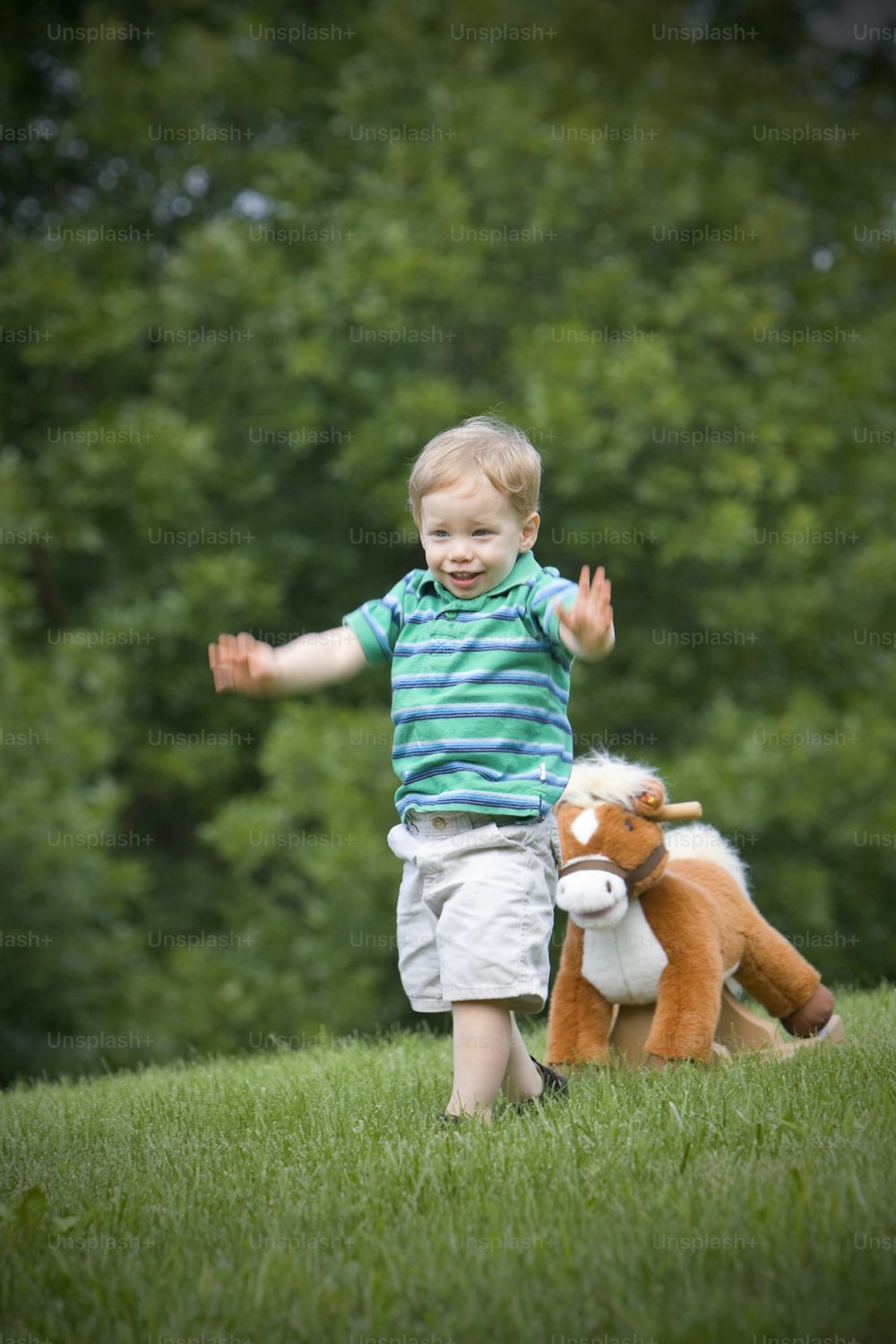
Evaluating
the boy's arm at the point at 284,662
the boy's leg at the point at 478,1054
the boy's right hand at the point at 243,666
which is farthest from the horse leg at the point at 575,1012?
the boy's right hand at the point at 243,666

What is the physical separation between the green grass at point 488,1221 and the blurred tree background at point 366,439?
6.92m

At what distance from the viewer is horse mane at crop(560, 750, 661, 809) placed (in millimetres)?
4223

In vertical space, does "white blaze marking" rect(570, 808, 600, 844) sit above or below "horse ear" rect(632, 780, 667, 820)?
below

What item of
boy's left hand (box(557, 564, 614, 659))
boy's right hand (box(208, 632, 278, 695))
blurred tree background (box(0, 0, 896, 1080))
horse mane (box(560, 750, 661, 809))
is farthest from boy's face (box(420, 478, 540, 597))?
blurred tree background (box(0, 0, 896, 1080))

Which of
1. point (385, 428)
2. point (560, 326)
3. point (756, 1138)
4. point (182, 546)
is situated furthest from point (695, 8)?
point (756, 1138)

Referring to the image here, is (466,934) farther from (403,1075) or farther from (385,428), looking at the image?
(385,428)

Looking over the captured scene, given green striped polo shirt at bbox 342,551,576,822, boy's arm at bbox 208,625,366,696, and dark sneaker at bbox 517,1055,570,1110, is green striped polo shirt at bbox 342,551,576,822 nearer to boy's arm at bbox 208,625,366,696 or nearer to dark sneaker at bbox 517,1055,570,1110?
boy's arm at bbox 208,625,366,696

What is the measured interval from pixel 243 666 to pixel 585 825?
1.21 meters

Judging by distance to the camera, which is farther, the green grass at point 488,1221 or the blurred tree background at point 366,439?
the blurred tree background at point 366,439

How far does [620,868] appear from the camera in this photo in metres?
4.04

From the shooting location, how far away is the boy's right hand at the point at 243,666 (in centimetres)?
355

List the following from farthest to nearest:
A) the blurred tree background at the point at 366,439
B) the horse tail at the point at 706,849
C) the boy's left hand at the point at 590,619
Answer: the blurred tree background at the point at 366,439 → the horse tail at the point at 706,849 → the boy's left hand at the point at 590,619

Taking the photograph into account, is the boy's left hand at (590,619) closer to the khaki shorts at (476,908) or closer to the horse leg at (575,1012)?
the khaki shorts at (476,908)

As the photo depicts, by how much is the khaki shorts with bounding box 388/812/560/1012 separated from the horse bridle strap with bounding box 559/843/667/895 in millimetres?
345
